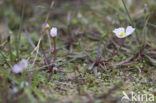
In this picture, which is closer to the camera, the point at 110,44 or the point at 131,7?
the point at 110,44

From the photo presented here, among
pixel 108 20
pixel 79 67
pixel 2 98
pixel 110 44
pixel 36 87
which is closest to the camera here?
pixel 2 98

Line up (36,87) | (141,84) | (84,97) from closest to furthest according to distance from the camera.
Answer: (84,97)
(36,87)
(141,84)

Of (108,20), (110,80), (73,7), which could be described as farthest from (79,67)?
(73,7)

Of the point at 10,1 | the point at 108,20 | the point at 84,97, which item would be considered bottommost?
the point at 84,97

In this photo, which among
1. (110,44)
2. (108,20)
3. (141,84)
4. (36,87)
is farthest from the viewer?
(108,20)

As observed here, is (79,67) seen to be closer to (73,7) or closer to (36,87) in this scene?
(36,87)

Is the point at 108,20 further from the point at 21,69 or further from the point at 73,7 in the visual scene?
the point at 21,69

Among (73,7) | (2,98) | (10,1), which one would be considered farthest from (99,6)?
(2,98)

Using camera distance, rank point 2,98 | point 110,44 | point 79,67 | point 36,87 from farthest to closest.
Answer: point 110,44, point 79,67, point 36,87, point 2,98

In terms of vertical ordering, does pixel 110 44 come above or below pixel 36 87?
above
